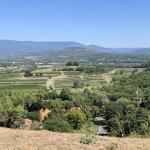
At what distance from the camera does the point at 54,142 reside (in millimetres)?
17000

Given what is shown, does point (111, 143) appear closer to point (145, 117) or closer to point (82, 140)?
point (82, 140)

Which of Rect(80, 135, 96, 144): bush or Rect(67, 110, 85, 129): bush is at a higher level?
Rect(80, 135, 96, 144): bush

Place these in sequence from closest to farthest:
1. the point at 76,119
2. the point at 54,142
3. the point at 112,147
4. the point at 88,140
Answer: the point at 112,147 < the point at 54,142 < the point at 88,140 < the point at 76,119

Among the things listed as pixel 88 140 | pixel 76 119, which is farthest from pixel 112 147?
pixel 76 119

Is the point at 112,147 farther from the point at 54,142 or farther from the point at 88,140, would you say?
the point at 54,142

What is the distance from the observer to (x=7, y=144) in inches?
655

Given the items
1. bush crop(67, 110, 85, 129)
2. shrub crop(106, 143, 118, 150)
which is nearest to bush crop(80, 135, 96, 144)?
shrub crop(106, 143, 118, 150)

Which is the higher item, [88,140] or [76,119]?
[88,140]

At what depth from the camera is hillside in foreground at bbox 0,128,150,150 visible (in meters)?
16.2

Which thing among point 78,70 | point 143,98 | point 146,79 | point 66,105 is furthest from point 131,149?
point 78,70

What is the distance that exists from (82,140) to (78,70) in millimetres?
159848

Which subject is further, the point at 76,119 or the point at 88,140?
the point at 76,119

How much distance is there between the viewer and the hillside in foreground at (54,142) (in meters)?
16.2

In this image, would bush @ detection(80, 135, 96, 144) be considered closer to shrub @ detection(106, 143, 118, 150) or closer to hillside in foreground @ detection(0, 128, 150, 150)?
hillside in foreground @ detection(0, 128, 150, 150)
